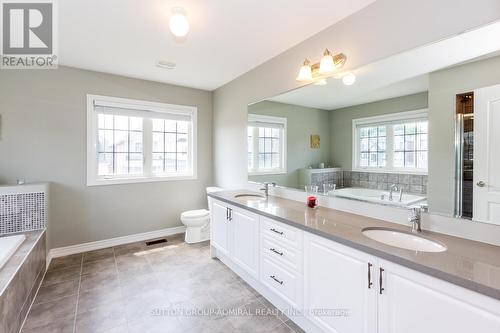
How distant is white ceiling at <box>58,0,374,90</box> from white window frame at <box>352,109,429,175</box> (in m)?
0.86

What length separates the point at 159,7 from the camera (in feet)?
6.10

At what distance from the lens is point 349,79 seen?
6.62 ft

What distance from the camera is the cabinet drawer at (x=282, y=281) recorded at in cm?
176

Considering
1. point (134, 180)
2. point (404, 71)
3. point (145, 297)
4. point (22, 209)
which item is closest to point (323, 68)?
point (404, 71)

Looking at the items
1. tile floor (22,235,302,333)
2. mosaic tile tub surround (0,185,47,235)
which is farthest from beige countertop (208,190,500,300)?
mosaic tile tub surround (0,185,47,235)

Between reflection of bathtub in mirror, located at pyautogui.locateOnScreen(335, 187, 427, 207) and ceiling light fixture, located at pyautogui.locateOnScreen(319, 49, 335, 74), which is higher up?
ceiling light fixture, located at pyautogui.locateOnScreen(319, 49, 335, 74)

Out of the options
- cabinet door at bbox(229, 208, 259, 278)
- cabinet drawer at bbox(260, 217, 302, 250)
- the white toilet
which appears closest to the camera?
cabinet drawer at bbox(260, 217, 302, 250)

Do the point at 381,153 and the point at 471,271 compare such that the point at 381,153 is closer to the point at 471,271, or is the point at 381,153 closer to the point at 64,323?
the point at 471,271

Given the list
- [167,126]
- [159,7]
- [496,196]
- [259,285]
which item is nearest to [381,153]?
[496,196]

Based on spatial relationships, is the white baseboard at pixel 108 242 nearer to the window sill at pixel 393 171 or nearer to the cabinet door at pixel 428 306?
the window sill at pixel 393 171

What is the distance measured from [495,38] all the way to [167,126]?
369cm

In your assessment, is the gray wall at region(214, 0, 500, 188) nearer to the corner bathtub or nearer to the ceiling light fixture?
the ceiling light fixture

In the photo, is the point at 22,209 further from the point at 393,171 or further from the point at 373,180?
the point at 393,171

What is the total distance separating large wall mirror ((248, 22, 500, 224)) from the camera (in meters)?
1.34
